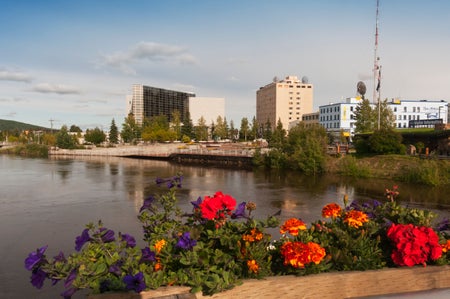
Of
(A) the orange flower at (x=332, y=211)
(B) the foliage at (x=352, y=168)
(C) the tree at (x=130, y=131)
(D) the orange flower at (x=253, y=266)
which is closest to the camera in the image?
(D) the orange flower at (x=253, y=266)

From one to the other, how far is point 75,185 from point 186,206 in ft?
46.3

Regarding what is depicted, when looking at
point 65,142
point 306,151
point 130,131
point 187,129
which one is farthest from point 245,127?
point 306,151

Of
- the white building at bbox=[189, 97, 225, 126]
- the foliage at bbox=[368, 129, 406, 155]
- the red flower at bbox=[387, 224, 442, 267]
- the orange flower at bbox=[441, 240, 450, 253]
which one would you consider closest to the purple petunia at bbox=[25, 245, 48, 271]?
the red flower at bbox=[387, 224, 442, 267]

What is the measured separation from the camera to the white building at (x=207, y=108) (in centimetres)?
16188

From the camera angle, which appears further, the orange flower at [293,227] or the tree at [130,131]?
the tree at [130,131]

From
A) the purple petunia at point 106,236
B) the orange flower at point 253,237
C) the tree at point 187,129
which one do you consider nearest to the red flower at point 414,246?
the orange flower at point 253,237

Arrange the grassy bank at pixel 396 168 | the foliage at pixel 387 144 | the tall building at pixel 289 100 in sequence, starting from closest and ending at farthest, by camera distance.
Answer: the grassy bank at pixel 396 168 < the foliage at pixel 387 144 < the tall building at pixel 289 100

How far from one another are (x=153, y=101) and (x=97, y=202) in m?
162

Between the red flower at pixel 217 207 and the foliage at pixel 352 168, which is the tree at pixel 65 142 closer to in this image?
the foliage at pixel 352 168

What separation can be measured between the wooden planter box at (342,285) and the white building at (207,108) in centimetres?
15774

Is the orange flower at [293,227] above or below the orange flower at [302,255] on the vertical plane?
above

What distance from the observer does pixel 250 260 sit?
14.6 feet

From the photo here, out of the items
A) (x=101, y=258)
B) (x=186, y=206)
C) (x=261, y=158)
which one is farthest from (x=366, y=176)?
(x=101, y=258)

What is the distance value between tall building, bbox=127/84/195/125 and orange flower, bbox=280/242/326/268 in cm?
15995
